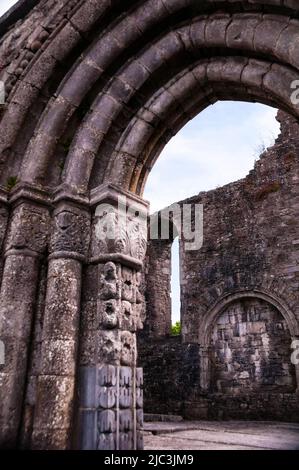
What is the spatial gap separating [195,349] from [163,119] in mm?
8791

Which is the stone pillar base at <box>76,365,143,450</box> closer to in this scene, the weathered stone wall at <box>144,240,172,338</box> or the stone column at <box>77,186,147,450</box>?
the stone column at <box>77,186,147,450</box>

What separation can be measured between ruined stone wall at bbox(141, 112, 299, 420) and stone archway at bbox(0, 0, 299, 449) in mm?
7795

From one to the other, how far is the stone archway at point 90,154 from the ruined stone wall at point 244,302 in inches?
307

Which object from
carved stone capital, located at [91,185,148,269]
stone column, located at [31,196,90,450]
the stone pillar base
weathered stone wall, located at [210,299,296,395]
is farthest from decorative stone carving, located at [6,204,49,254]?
weathered stone wall, located at [210,299,296,395]

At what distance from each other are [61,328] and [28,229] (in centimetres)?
87

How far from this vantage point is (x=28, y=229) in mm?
3299

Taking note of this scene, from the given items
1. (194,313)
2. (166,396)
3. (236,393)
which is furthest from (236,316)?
(166,396)

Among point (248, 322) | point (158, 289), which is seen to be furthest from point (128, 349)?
point (158, 289)

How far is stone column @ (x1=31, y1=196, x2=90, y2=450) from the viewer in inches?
108

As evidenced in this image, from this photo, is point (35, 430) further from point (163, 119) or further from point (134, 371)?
point (163, 119)

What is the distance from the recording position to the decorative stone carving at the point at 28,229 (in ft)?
10.6

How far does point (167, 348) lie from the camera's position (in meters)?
11.9

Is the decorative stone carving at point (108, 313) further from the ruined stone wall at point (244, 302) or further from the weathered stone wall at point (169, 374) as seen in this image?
the weathered stone wall at point (169, 374)

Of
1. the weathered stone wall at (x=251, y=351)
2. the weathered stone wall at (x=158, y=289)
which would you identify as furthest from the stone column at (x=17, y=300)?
the weathered stone wall at (x=158, y=289)
